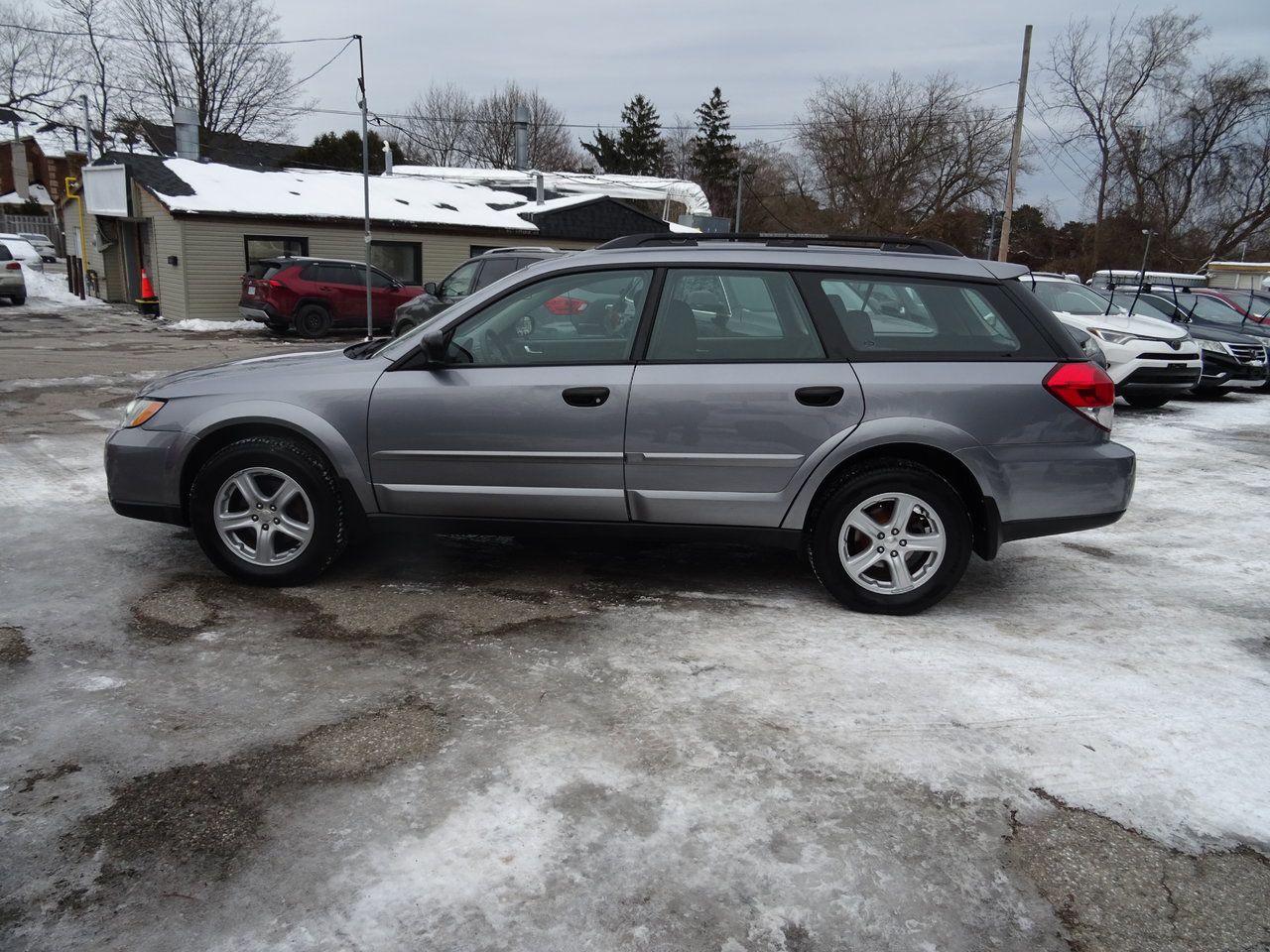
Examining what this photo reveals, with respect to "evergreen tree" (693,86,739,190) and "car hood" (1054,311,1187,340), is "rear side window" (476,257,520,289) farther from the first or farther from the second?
"evergreen tree" (693,86,739,190)

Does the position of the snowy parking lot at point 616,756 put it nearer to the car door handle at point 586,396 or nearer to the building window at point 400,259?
the car door handle at point 586,396

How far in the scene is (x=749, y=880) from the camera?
248 cm

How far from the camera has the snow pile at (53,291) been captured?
85.5ft

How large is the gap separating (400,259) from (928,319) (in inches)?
852

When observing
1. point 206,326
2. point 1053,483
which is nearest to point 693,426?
point 1053,483

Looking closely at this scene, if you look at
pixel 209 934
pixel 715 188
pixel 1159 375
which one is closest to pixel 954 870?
pixel 209 934

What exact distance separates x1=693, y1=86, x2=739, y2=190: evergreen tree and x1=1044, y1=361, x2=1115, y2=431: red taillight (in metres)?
63.8

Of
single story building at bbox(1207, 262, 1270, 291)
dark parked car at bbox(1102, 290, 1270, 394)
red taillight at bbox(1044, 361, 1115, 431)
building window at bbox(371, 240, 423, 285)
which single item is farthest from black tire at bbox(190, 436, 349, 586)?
single story building at bbox(1207, 262, 1270, 291)

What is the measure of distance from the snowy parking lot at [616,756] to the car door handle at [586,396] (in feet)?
3.17

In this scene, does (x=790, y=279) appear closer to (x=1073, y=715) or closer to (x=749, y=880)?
(x=1073, y=715)

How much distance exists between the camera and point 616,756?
10.0 ft

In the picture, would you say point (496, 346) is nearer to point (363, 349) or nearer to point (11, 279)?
point (363, 349)

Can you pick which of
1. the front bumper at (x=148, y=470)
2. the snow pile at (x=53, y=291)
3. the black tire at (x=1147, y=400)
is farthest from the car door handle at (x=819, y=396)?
the snow pile at (x=53, y=291)

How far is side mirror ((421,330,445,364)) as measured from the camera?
430 cm
